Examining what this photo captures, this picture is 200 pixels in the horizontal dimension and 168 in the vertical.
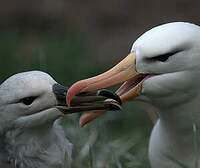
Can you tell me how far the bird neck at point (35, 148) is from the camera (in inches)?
160

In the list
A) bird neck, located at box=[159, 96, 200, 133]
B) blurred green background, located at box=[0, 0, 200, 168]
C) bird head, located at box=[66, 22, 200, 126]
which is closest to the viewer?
bird head, located at box=[66, 22, 200, 126]

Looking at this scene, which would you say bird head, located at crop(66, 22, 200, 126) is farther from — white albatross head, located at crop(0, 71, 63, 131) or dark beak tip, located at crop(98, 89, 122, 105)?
white albatross head, located at crop(0, 71, 63, 131)

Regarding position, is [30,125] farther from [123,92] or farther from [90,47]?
[90,47]

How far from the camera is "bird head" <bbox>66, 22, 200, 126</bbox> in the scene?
385 centimetres

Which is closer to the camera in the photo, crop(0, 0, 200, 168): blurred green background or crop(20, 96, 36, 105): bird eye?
crop(20, 96, 36, 105): bird eye

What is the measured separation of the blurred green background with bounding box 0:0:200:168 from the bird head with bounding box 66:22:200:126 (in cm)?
50

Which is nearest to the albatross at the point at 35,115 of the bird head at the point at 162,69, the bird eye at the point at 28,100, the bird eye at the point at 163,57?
the bird eye at the point at 28,100

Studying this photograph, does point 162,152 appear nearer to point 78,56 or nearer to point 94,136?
point 94,136

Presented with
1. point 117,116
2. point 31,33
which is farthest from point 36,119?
point 31,33

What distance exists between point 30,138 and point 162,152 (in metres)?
0.89

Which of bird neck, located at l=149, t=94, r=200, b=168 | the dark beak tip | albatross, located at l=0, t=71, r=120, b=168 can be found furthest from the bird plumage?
→ bird neck, located at l=149, t=94, r=200, b=168

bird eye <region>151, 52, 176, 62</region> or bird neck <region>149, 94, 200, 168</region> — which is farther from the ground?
bird eye <region>151, 52, 176, 62</region>

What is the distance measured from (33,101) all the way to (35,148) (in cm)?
34

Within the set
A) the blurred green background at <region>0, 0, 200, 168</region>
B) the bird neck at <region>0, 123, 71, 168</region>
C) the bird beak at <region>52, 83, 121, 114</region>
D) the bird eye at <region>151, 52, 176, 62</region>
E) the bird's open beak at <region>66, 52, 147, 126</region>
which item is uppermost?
the bird eye at <region>151, 52, 176, 62</region>
